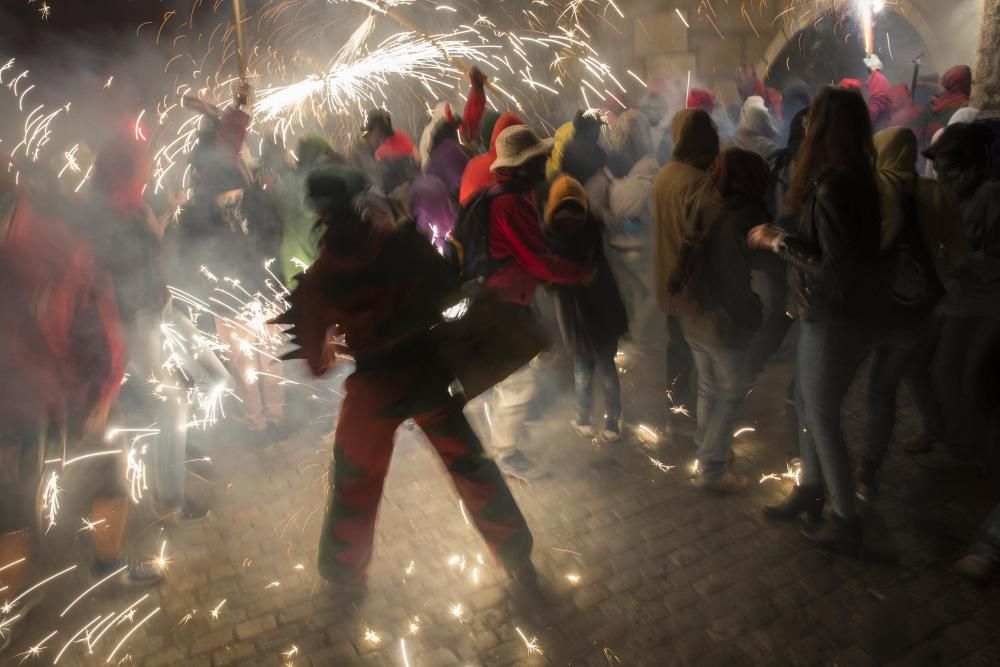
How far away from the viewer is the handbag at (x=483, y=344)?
3.45 meters

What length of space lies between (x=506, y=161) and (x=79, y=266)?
2.31 meters

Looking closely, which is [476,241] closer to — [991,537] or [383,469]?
[383,469]

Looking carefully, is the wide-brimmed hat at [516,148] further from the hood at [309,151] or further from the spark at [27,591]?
the spark at [27,591]

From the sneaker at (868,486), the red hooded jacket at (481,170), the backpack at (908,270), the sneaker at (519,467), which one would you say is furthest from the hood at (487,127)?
the sneaker at (868,486)

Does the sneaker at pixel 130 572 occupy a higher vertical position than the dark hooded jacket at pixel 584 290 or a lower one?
lower

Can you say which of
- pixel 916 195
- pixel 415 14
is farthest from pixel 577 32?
pixel 916 195

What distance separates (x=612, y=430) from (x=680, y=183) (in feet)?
6.07

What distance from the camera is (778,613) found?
3404 millimetres

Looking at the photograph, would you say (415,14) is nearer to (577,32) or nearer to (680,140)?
(577,32)

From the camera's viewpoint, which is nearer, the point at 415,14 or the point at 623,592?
the point at 623,592

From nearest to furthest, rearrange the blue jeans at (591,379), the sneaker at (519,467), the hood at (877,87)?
the sneaker at (519,467) → the blue jeans at (591,379) → the hood at (877,87)

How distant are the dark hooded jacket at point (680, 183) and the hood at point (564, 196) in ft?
1.56

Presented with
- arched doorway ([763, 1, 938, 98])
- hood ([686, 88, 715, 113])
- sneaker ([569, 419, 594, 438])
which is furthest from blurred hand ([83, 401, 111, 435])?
arched doorway ([763, 1, 938, 98])

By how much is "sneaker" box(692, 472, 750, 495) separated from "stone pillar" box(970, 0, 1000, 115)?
4668 millimetres
